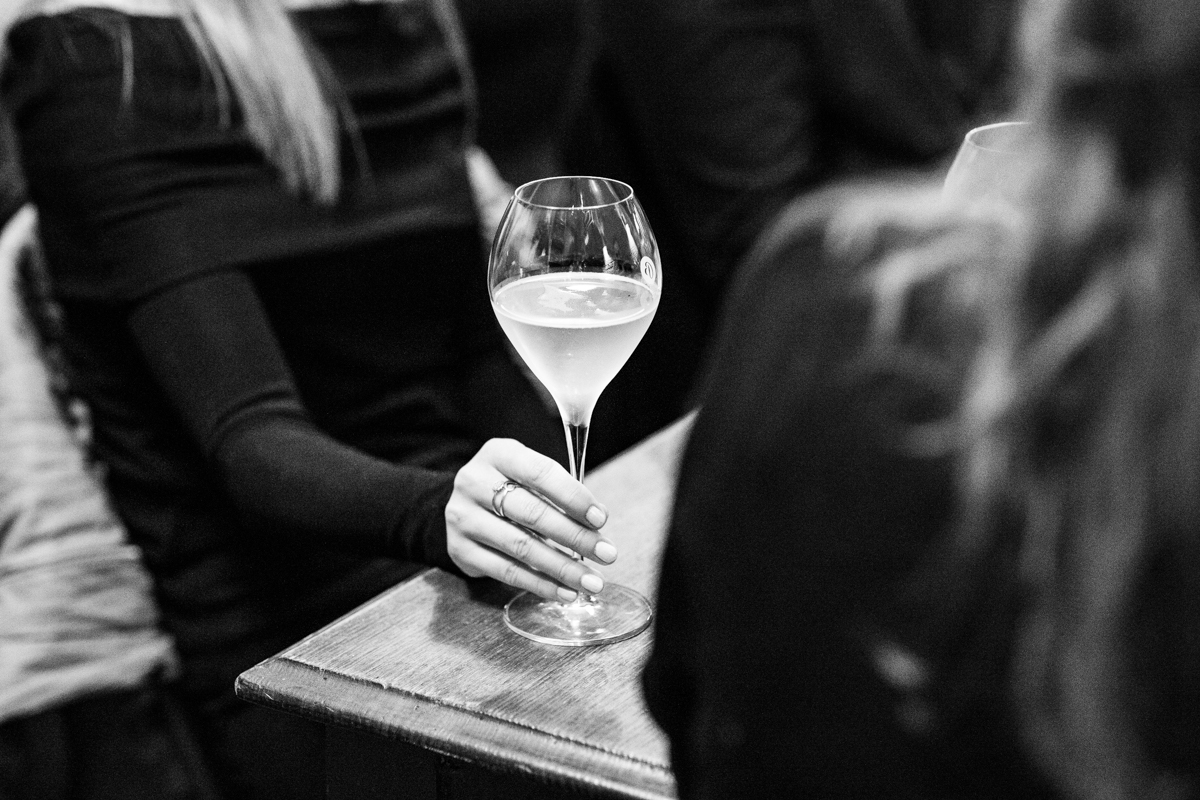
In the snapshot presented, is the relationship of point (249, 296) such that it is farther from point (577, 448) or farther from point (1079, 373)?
point (1079, 373)

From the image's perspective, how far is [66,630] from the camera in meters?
1.04

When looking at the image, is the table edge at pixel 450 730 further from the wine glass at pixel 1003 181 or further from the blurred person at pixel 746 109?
the blurred person at pixel 746 109

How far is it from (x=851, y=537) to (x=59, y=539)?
0.84 metres

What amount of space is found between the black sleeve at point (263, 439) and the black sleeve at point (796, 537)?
0.44 metres

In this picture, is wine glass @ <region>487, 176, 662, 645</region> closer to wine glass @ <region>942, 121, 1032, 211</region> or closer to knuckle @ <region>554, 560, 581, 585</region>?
knuckle @ <region>554, 560, 581, 585</region>

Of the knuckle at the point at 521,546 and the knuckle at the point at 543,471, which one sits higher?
the knuckle at the point at 543,471

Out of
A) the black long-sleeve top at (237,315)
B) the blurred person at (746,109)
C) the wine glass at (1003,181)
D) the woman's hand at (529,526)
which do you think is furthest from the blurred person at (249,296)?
the wine glass at (1003,181)

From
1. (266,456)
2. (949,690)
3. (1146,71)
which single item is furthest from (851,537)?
(266,456)

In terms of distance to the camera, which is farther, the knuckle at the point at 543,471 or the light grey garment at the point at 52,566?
the light grey garment at the point at 52,566

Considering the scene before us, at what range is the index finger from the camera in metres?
0.79

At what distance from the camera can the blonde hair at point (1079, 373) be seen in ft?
1.20

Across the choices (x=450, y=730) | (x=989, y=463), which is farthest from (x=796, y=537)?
(x=450, y=730)

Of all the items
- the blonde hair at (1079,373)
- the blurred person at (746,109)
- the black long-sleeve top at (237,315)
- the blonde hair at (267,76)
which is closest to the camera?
the blonde hair at (1079,373)

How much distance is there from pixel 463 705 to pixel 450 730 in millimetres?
20
